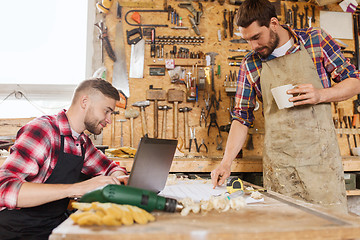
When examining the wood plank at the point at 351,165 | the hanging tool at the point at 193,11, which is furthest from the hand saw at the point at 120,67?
the wood plank at the point at 351,165

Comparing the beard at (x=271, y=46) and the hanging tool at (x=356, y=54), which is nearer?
the beard at (x=271, y=46)

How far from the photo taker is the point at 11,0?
140 inches

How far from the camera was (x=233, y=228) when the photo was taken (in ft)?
2.56

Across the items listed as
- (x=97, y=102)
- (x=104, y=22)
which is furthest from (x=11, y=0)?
(x=97, y=102)

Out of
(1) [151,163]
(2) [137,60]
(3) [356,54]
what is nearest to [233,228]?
(1) [151,163]

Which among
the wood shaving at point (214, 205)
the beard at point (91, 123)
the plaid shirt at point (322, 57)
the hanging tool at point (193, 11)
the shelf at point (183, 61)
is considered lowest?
the wood shaving at point (214, 205)

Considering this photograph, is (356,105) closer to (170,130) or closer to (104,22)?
(170,130)

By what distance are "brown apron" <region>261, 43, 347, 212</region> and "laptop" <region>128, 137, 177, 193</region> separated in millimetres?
909

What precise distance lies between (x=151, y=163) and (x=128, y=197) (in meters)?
0.34

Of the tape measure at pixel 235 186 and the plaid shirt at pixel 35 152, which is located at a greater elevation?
the plaid shirt at pixel 35 152

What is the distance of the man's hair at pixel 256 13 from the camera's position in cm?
182

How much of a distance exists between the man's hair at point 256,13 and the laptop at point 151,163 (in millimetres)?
1012

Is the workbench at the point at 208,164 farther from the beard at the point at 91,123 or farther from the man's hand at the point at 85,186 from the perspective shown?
the man's hand at the point at 85,186

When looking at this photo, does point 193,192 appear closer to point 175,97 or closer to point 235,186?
point 235,186
